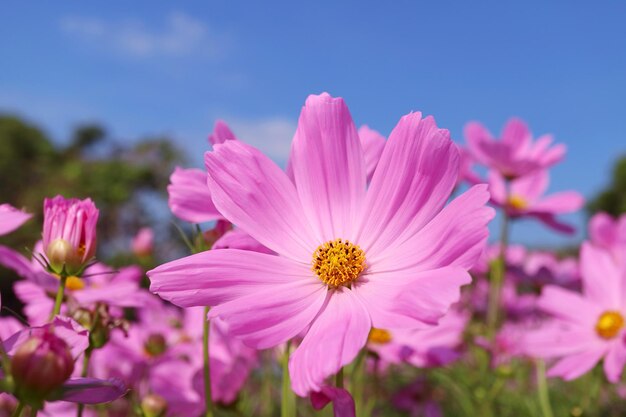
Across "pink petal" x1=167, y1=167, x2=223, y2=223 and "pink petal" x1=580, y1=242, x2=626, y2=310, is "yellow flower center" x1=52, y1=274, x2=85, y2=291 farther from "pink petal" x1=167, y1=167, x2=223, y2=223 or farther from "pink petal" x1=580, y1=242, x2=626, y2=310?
"pink petal" x1=580, y1=242, x2=626, y2=310

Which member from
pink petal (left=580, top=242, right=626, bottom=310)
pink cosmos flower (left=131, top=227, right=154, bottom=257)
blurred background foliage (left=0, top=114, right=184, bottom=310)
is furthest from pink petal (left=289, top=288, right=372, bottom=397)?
blurred background foliage (left=0, top=114, right=184, bottom=310)

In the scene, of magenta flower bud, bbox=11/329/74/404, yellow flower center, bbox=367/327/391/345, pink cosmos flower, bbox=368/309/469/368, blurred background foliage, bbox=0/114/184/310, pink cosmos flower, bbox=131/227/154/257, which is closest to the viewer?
magenta flower bud, bbox=11/329/74/404

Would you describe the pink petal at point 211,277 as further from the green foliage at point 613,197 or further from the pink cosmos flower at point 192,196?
the green foliage at point 613,197

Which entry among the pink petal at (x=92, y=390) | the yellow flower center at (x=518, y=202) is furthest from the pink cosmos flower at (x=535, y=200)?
the pink petal at (x=92, y=390)

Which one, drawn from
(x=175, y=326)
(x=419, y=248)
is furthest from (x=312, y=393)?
(x=175, y=326)

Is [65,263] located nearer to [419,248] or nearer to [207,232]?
[207,232]

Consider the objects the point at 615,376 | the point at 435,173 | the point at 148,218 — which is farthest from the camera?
the point at 148,218
